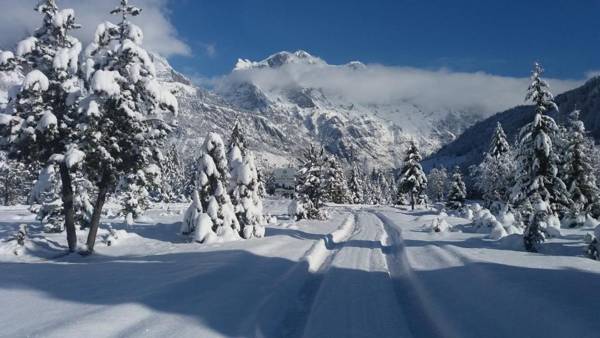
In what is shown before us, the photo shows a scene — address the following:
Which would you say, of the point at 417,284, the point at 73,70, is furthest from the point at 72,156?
the point at 417,284

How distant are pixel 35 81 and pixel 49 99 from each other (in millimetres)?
1658

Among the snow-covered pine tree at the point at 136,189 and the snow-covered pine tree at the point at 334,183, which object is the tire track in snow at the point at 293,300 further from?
the snow-covered pine tree at the point at 334,183

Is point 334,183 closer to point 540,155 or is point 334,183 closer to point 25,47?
point 540,155

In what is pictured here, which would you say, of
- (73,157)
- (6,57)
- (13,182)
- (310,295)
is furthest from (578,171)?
(13,182)

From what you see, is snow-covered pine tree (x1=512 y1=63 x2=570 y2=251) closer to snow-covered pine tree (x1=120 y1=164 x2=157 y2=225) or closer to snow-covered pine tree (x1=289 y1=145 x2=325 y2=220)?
snow-covered pine tree (x1=289 y1=145 x2=325 y2=220)

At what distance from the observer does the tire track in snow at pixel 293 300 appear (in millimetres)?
7980

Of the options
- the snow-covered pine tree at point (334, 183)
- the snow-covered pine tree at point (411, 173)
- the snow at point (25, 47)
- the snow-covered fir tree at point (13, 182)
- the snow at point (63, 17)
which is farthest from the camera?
the snow-covered pine tree at point (334, 183)

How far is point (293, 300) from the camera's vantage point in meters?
10.1

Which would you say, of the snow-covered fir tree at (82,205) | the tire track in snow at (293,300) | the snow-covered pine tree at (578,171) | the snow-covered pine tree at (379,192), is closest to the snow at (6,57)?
the snow-covered fir tree at (82,205)

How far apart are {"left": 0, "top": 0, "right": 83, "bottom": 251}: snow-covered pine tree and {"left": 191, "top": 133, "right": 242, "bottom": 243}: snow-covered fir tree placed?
694cm

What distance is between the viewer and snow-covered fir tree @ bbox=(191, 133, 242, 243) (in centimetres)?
2352

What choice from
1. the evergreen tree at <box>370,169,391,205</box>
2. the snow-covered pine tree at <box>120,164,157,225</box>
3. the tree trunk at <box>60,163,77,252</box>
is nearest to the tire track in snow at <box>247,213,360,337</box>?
the snow-covered pine tree at <box>120,164,157,225</box>

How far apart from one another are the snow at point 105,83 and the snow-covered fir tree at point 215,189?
7960 mm

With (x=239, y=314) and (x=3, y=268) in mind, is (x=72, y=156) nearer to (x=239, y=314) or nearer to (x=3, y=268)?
(x=3, y=268)
